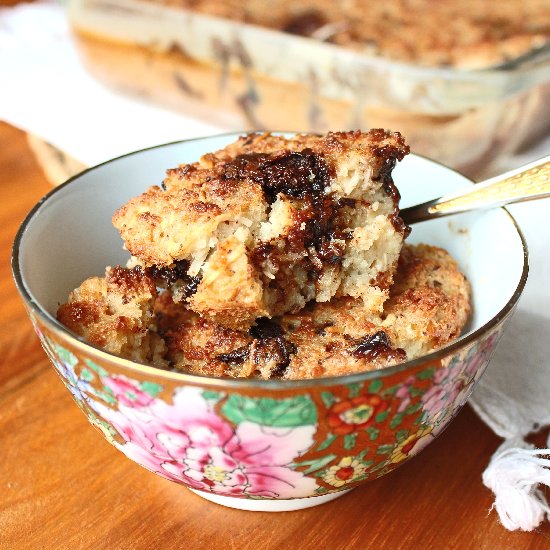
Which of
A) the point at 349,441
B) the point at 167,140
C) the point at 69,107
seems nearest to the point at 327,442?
the point at 349,441

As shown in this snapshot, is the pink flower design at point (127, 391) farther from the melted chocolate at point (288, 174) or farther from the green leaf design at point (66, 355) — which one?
the melted chocolate at point (288, 174)

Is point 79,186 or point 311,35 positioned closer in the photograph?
point 79,186

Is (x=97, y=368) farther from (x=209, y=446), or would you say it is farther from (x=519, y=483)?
(x=519, y=483)

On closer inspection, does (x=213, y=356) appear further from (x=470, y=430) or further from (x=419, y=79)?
(x=419, y=79)

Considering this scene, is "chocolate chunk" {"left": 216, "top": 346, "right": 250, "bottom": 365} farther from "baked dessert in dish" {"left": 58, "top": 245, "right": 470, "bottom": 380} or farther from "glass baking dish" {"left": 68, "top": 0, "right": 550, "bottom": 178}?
"glass baking dish" {"left": 68, "top": 0, "right": 550, "bottom": 178}

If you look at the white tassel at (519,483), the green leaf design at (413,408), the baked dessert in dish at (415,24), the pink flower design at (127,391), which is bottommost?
the white tassel at (519,483)

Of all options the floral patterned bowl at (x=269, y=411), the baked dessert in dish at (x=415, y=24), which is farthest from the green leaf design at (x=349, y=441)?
the baked dessert in dish at (x=415, y=24)

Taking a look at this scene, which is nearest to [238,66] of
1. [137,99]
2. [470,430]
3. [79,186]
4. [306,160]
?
[137,99]
